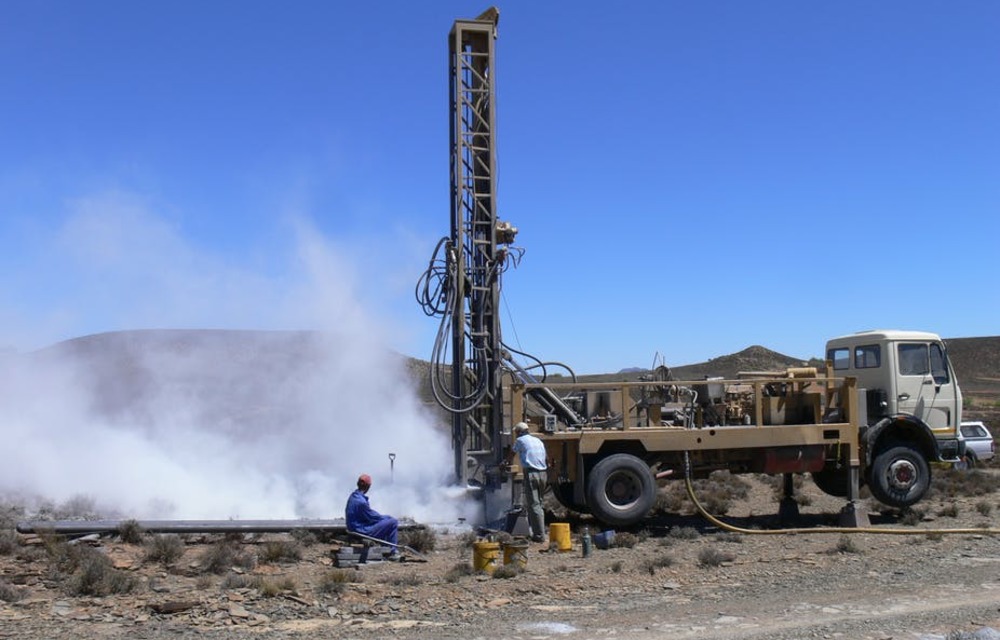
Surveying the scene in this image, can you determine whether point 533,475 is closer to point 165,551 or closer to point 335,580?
point 335,580

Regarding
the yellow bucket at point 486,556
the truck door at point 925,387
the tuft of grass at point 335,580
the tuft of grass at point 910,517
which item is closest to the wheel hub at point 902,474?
the tuft of grass at point 910,517

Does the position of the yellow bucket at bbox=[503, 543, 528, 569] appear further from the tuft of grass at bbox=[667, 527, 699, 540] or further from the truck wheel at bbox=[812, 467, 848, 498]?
the truck wheel at bbox=[812, 467, 848, 498]

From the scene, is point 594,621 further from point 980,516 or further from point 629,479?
point 980,516

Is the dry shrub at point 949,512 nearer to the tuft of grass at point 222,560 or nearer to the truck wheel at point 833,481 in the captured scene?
the truck wheel at point 833,481

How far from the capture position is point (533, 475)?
13.5 meters

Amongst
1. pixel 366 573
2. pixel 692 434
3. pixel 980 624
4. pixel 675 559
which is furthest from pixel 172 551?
pixel 980 624

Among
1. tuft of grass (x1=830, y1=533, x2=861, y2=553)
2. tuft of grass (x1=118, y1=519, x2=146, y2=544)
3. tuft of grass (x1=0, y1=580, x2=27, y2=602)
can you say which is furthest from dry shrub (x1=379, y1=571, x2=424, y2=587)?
tuft of grass (x1=830, y1=533, x2=861, y2=553)

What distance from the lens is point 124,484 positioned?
54.1 ft

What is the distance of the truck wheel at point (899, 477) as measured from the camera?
15.2m

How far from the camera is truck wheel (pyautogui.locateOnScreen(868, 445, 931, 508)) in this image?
15203 mm

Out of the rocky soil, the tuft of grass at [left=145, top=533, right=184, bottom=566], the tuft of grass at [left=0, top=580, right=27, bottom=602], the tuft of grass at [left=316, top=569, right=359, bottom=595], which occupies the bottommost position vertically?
the rocky soil

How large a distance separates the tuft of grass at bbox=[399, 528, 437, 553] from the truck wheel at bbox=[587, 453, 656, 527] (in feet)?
8.04

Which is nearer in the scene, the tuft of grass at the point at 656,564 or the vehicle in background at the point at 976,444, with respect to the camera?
the tuft of grass at the point at 656,564

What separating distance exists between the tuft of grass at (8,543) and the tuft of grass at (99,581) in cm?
237
